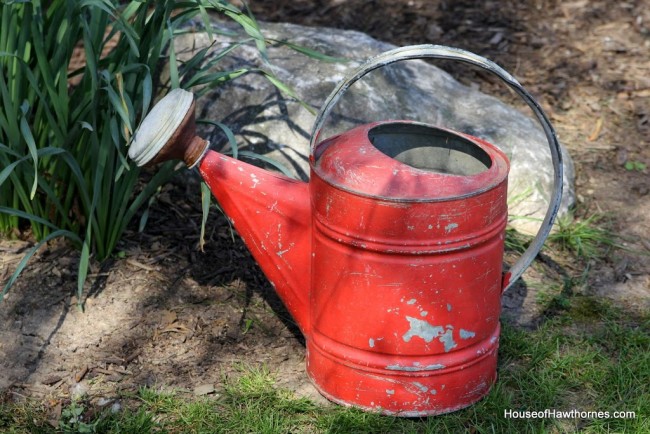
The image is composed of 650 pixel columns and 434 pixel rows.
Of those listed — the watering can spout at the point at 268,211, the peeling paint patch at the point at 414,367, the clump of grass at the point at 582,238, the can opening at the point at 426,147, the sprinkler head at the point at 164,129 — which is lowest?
the clump of grass at the point at 582,238

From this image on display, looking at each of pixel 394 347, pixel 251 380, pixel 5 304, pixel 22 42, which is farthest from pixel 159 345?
pixel 22 42

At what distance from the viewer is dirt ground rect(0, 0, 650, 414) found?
2.42 meters

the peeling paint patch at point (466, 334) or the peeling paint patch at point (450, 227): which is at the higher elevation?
the peeling paint patch at point (450, 227)

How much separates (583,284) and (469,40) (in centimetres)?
183

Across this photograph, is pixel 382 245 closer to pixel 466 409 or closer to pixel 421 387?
pixel 421 387

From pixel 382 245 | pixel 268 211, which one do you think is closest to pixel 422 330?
pixel 382 245

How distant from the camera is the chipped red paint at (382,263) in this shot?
205cm

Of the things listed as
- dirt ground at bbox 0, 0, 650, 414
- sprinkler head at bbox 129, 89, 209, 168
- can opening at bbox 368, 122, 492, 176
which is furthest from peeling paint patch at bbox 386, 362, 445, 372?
sprinkler head at bbox 129, 89, 209, 168

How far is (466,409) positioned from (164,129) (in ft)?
3.58

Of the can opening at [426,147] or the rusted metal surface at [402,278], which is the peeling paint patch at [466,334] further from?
the can opening at [426,147]

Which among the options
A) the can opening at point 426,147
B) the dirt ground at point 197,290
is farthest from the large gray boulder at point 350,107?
the can opening at point 426,147

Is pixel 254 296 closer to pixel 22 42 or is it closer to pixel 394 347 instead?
pixel 394 347

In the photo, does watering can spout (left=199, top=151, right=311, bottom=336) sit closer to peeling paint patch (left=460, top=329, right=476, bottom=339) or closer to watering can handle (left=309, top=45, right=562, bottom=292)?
watering can handle (left=309, top=45, right=562, bottom=292)

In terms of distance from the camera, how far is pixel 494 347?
231cm
